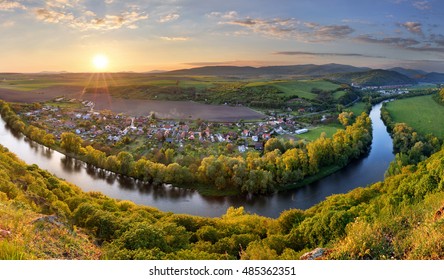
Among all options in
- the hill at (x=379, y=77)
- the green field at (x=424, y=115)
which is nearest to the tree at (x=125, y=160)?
the hill at (x=379, y=77)

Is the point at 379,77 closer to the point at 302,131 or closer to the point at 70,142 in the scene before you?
the point at 302,131

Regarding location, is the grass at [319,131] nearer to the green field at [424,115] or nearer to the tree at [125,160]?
the green field at [424,115]

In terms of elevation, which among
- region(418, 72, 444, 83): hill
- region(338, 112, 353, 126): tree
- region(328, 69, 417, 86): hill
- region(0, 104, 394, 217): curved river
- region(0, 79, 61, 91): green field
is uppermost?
region(328, 69, 417, 86): hill

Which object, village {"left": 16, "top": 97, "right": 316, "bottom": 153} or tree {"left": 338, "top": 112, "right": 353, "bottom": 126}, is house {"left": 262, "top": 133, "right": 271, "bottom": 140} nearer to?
village {"left": 16, "top": 97, "right": 316, "bottom": 153}

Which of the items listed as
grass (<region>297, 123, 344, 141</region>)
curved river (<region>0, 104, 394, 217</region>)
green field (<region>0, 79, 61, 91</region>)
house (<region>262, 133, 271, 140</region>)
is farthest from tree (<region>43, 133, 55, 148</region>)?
grass (<region>297, 123, 344, 141</region>)

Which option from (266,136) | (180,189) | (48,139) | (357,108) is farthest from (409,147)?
(48,139)
